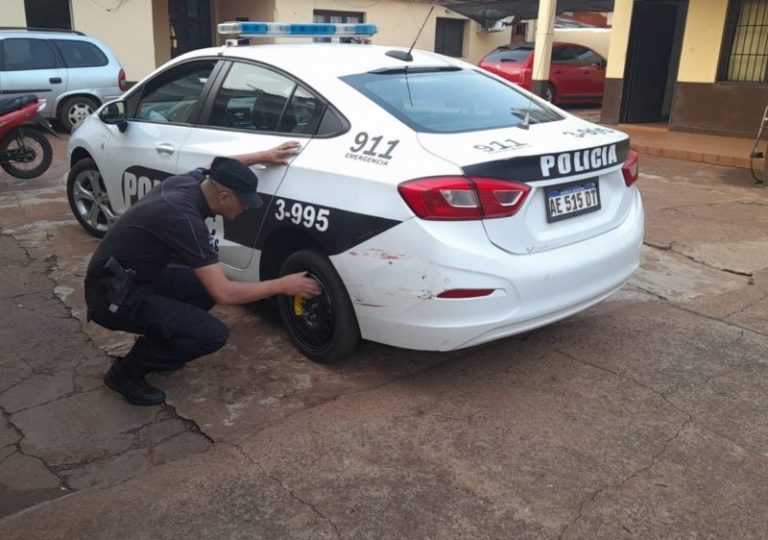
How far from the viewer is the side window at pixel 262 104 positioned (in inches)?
147

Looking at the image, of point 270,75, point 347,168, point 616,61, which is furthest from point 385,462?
point 616,61

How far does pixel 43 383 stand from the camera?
359 cm

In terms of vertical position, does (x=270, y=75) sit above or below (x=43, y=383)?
above

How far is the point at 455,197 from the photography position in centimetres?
304

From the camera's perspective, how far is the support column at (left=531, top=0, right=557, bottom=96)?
13747 millimetres

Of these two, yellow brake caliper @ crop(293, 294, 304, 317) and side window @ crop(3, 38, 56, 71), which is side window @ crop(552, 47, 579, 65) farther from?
yellow brake caliper @ crop(293, 294, 304, 317)

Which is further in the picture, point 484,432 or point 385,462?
point 484,432

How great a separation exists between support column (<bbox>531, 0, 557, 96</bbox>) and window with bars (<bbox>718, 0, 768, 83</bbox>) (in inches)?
130

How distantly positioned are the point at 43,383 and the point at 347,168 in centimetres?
187

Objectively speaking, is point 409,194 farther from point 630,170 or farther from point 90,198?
point 90,198

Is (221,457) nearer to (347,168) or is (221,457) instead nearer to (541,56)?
(347,168)

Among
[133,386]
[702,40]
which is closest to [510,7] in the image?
[702,40]

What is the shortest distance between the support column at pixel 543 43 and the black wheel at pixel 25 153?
31.1 ft

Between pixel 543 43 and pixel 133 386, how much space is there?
41.4 ft
